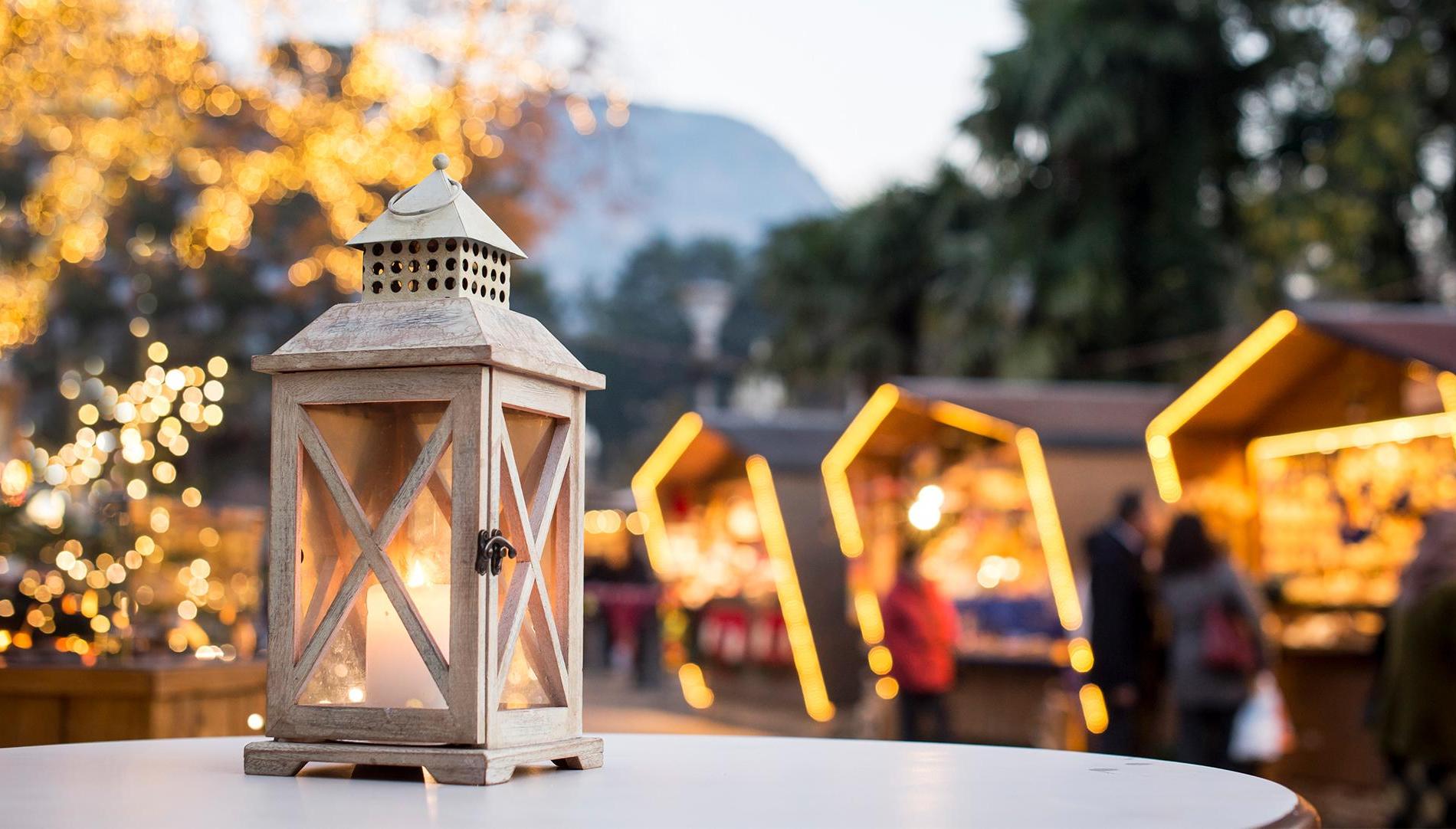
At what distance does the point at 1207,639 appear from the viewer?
7258mm

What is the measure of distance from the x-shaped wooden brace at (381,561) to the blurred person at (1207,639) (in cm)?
603

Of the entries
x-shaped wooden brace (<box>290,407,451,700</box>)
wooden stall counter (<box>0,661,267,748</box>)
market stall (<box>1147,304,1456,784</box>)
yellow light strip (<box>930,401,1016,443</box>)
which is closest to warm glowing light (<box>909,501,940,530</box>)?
yellow light strip (<box>930,401,1016,443</box>)

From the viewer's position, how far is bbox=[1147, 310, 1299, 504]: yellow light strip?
9.71m

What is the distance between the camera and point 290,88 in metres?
10.9

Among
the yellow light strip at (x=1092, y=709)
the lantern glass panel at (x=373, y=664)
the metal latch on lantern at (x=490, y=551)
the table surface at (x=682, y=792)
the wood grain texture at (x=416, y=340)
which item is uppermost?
the wood grain texture at (x=416, y=340)

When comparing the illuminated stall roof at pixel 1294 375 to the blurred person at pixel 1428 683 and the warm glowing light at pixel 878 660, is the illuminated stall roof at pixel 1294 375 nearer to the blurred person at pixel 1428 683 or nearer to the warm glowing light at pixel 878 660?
the blurred person at pixel 1428 683

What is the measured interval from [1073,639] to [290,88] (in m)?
6.33

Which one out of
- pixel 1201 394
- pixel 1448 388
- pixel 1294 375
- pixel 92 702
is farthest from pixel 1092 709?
pixel 92 702

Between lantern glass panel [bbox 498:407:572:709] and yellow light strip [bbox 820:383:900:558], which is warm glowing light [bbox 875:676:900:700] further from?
lantern glass panel [bbox 498:407:572:709]

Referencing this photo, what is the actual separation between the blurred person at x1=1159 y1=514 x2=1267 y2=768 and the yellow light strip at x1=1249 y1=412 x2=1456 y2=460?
197cm

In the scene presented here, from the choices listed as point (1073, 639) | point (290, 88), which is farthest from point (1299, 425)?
point (290, 88)

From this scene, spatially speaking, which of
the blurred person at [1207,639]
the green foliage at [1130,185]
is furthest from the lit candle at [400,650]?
the green foliage at [1130,185]

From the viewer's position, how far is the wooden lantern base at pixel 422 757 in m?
1.70

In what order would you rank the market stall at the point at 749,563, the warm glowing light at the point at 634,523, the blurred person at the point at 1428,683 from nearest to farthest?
the blurred person at the point at 1428,683 → the market stall at the point at 749,563 → the warm glowing light at the point at 634,523
